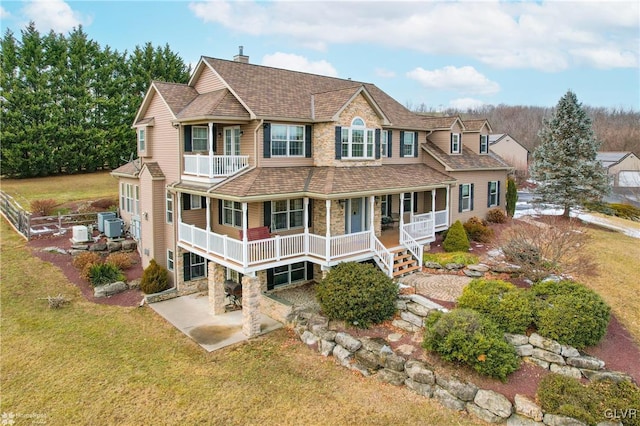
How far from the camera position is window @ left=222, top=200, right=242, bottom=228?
1708 centimetres

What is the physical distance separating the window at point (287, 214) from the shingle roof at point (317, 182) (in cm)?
113

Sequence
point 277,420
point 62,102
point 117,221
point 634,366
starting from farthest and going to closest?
point 62,102
point 117,221
point 634,366
point 277,420

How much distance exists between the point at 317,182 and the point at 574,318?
932 centimetres

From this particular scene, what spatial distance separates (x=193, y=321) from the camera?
15.6 m

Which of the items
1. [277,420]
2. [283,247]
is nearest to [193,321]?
[283,247]

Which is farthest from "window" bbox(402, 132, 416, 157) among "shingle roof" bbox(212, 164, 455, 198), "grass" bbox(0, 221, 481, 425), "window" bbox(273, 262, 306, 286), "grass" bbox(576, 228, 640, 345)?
"grass" bbox(0, 221, 481, 425)

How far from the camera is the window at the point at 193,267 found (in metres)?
18.3

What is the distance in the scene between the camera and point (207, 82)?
61.9ft

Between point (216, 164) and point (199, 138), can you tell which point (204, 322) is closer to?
point (216, 164)

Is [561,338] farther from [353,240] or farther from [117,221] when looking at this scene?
[117,221]

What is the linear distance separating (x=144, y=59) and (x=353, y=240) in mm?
39081

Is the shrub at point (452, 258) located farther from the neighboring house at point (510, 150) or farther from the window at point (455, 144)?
the neighboring house at point (510, 150)

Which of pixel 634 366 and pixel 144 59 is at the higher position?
pixel 144 59

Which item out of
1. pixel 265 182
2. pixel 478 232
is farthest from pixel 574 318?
pixel 478 232
